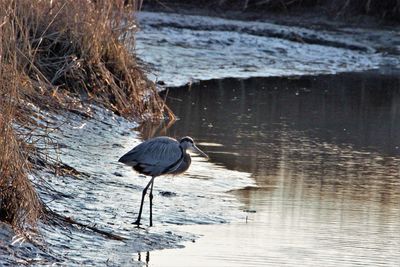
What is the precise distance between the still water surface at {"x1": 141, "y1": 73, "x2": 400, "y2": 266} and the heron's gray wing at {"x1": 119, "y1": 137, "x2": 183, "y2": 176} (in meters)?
0.54

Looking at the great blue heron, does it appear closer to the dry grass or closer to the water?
the water

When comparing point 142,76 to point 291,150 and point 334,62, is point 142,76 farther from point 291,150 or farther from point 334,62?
point 334,62

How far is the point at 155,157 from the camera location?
7992 millimetres

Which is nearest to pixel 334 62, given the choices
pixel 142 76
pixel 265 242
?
pixel 142 76

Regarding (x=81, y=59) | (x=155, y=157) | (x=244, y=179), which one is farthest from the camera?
(x=81, y=59)

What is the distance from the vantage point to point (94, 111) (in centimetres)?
1171

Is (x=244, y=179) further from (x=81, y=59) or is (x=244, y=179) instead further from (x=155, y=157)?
(x=81, y=59)

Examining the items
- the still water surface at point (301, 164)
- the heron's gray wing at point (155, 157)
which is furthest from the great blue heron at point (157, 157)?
the still water surface at point (301, 164)

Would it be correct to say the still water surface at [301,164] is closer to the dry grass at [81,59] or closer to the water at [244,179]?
the water at [244,179]

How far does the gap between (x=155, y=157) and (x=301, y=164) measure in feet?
9.74

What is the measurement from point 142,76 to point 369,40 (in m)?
10.0

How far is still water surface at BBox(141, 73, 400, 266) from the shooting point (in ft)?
23.7

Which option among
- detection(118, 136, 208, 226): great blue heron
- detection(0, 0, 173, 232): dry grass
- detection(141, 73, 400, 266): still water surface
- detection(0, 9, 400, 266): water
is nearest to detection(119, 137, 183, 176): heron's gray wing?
detection(118, 136, 208, 226): great blue heron

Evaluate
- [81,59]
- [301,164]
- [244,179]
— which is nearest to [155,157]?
[244,179]
